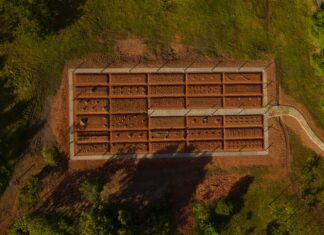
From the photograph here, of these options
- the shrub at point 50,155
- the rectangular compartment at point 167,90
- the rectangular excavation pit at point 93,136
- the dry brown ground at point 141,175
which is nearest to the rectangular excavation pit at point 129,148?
the dry brown ground at point 141,175

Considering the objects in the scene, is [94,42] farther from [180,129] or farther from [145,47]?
[180,129]

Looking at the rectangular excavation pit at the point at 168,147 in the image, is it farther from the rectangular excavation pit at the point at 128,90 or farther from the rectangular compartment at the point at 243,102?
the rectangular compartment at the point at 243,102

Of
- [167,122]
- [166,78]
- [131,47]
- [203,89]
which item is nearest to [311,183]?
[203,89]

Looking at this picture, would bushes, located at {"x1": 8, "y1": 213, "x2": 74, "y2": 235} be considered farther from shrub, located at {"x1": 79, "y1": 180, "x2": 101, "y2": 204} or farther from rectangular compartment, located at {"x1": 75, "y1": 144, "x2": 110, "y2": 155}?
rectangular compartment, located at {"x1": 75, "y1": 144, "x2": 110, "y2": 155}

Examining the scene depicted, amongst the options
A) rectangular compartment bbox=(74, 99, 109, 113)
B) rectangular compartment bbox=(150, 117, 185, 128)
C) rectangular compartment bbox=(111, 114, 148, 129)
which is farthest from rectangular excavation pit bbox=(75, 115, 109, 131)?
rectangular compartment bbox=(150, 117, 185, 128)

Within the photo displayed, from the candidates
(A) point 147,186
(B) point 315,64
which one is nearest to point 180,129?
(A) point 147,186

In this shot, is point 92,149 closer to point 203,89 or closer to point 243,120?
point 203,89

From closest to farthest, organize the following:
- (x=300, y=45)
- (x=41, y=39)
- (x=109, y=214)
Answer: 1. (x=109, y=214)
2. (x=41, y=39)
3. (x=300, y=45)
